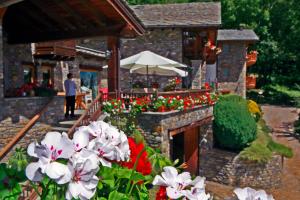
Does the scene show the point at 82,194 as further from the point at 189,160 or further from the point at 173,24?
the point at 173,24

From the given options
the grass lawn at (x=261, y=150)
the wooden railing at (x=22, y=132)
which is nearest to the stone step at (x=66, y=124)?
the wooden railing at (x=22, y=132)

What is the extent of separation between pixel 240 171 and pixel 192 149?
2.68 meters

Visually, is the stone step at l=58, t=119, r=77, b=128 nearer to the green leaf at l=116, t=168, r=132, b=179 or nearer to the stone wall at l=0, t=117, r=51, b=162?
the stone wall at l=0, t=117, r=51, b=162

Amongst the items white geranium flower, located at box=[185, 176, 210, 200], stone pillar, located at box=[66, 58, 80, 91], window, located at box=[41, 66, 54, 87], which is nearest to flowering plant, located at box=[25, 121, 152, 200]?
white geranium flower, located at box=[185, 176, 210, 200]

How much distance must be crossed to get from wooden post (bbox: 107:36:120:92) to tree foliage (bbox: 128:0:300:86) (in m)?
31.0

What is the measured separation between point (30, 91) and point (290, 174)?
1559cm

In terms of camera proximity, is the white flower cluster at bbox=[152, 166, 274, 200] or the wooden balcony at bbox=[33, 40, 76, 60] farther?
the wooden balcony at bbox=[33, 40, 76, 60]

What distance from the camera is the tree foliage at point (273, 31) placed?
39312 millimetres

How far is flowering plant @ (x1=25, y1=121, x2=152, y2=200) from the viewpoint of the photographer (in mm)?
1530

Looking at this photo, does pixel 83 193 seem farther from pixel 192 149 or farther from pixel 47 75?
pixel 192 149

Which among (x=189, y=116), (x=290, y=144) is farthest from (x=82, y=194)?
(x=290, y=144)

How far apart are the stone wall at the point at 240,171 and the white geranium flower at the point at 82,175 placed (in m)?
17.4

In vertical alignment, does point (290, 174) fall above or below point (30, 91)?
below

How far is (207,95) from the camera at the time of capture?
54.3ft
